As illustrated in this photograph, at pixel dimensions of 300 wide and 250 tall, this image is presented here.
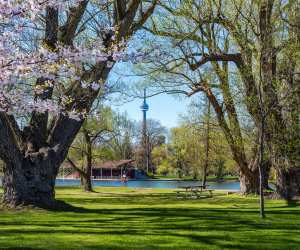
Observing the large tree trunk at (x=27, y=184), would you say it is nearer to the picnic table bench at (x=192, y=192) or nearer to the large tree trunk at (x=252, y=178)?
the picnic table bench at (x=192, y=192)

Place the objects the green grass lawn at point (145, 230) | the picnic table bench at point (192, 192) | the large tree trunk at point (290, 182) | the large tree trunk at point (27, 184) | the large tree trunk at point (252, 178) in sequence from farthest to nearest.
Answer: the large tree trunk at point (252, 178), the picnic table bench at point (192, 192), the large tree trunk at point (290, 182), the large tree trunk at point (27, 184), the green grass lawn at point (145, 230)

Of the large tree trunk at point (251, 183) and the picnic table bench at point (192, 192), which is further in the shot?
the large tree trunk at point (251, 183)

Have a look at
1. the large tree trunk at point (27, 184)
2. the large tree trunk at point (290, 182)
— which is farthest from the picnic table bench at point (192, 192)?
the large tree trunk at point (27, 184)

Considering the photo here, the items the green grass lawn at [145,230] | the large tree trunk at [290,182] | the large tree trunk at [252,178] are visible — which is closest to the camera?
the green grass lawn at [145,230]

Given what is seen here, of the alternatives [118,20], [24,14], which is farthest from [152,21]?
[24,14]

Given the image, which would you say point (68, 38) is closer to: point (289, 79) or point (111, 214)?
point (111, 214)

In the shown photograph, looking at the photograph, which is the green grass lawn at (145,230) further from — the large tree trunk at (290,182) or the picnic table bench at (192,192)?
the picnic table bench at (192,192)

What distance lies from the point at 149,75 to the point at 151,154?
84.0 m

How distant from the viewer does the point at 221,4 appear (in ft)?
82.8

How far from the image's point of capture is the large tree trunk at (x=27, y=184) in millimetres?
17484

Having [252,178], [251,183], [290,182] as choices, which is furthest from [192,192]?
[290,182]

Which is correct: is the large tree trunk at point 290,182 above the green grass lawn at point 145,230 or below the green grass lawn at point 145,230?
above

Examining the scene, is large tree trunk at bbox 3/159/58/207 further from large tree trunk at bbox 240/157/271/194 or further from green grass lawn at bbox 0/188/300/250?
large tree trunk at bbox 240/157/271/194

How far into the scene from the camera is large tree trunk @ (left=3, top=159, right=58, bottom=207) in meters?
17.5
